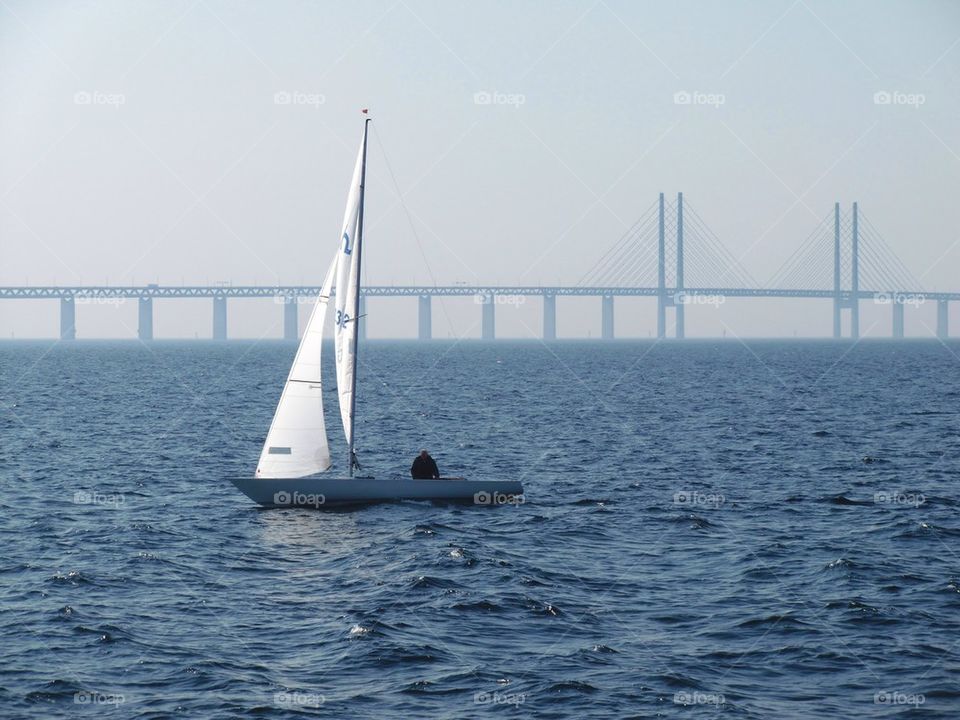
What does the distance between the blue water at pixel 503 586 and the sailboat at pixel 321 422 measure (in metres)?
0.63

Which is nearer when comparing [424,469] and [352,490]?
[352,490]

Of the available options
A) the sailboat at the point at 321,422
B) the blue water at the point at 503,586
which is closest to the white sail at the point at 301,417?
the sailboat at the point at 321,422

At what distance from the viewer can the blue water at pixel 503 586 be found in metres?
16.6

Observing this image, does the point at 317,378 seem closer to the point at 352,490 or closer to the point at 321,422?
the point at 321,422

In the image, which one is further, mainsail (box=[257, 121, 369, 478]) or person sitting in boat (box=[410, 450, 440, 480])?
person sitting in boat (box=[410, 450, 440, 480])

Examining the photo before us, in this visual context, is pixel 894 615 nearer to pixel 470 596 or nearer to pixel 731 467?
pixel 470 596

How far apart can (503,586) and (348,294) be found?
35.7ft

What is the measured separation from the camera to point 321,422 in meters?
30.4

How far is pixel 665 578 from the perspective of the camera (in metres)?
23.2

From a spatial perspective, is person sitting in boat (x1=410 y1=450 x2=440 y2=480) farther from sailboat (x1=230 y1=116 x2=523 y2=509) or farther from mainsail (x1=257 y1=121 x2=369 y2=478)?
mainsail (x1=257 y1=121 x2=369 y2=478)

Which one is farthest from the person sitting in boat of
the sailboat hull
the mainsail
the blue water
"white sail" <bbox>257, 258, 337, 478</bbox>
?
"white sail" <bbox>257, 258, 337, 478</bbox>

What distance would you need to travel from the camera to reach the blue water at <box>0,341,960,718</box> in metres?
16.6

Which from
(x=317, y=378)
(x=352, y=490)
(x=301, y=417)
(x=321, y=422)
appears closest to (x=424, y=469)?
(x=352, y=490)

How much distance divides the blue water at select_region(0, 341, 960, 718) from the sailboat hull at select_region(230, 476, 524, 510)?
37 centimetres
